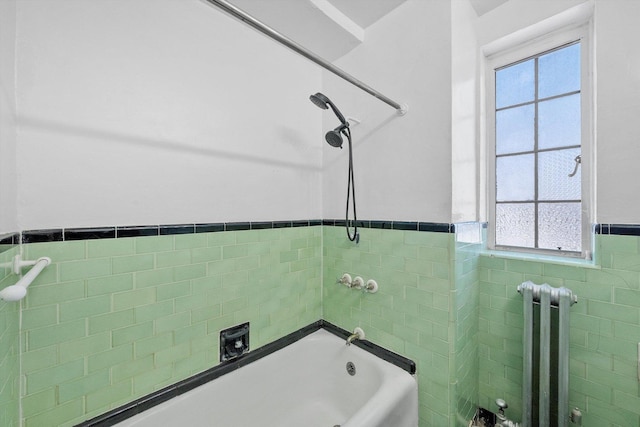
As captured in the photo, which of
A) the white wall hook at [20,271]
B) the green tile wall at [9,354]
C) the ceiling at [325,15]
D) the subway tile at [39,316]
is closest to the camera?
the white wall hook at [20,271]

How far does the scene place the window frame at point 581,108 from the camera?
1165 millimetres

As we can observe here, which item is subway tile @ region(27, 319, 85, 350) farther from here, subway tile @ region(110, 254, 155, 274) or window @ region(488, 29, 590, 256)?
window @ region(488, 29, 590, 256)

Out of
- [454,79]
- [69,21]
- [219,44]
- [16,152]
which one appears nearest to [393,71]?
[454,79]

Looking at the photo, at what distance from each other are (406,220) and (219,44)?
4.36 feet

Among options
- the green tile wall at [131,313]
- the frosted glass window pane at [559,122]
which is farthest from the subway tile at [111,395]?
the frosted glass window pane at [559,122]

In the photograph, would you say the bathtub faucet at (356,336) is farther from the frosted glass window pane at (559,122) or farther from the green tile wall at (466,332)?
the frosted glass window pane at (559,122)

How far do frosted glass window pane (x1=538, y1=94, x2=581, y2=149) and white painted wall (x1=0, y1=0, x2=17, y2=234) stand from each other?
217cm

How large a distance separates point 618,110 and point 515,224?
64 cm

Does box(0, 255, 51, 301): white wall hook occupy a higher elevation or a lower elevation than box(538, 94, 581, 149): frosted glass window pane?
lower

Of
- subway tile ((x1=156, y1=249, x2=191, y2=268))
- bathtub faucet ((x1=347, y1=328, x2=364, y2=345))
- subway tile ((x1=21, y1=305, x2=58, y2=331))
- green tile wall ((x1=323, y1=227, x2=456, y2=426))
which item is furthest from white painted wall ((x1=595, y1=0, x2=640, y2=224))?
subway tile ((x1=21, y1=305, x2=58, y2=331))

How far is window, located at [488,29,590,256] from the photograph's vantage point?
1212 mm

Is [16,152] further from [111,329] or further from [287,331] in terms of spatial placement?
[287,331]

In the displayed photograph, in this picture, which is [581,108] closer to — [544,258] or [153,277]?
[544,258]

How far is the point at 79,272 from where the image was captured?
89cm
